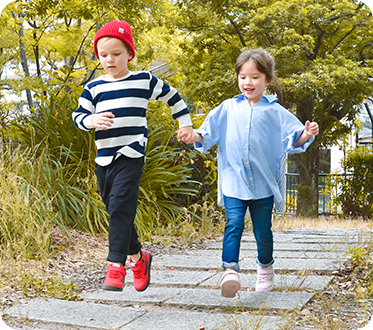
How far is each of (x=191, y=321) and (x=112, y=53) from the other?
A: 1.60 meters

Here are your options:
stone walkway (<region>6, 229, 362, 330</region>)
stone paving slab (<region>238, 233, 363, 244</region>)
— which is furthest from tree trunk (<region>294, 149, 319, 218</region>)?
stone walkway (<region>6, 229, 362, 330</region>)

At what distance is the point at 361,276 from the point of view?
298cm

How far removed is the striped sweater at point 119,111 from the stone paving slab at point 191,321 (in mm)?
930

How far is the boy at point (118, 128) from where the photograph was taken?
256cm

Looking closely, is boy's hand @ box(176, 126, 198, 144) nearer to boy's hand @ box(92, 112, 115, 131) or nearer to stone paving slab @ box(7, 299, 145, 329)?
boy's hand @ box(92, 112, 115, 131)

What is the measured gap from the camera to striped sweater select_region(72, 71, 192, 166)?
2592 mm

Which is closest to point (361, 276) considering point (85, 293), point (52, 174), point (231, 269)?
point (231, 269)

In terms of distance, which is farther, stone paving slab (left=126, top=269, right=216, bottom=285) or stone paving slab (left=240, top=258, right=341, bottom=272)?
stone paving slab (left=240, top=258, right=341, bottom=272)

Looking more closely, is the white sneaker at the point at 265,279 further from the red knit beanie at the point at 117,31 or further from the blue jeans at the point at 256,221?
the red knit beanie at the point at 117,31

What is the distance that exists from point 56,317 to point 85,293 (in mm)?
580

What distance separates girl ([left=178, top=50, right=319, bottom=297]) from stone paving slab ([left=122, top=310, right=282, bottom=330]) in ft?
1.68

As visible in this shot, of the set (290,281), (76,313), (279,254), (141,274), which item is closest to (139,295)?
(141,274)

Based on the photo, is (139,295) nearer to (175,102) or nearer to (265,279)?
(265,279)

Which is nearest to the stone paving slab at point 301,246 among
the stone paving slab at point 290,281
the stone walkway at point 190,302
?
the stone walkway at point 190,302
